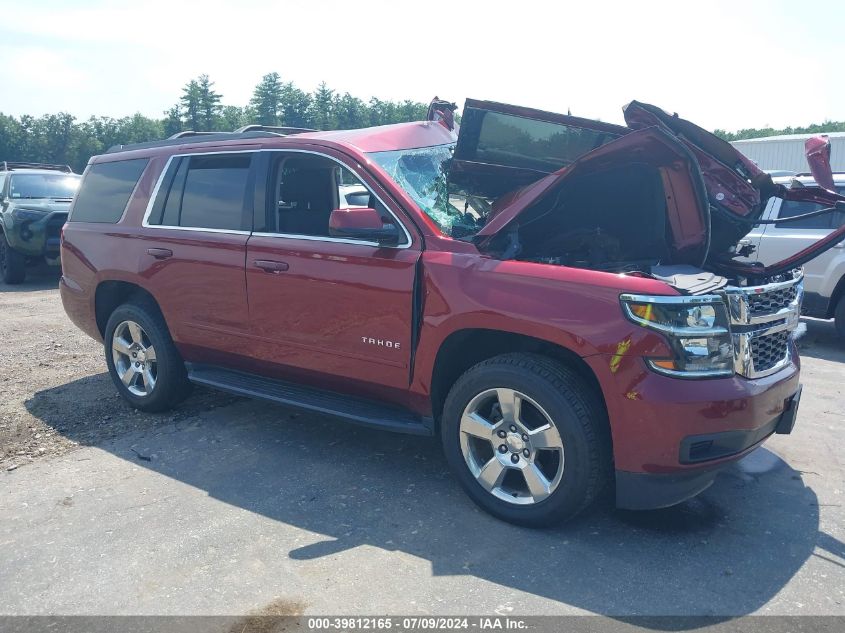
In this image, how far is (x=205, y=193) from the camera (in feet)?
16.7

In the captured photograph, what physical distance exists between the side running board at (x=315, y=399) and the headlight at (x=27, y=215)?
342 inches

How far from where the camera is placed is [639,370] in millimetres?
3283

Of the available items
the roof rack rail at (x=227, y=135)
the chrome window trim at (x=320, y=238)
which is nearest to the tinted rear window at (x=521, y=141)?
the chrome window trim at (x=320, y=238)

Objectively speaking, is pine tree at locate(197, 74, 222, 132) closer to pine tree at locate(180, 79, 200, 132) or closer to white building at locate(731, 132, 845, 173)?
pine tree at locate(180, 79, 200, 132)

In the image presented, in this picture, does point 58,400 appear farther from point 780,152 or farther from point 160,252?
point 780,152

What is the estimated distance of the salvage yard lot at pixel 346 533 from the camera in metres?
3.13

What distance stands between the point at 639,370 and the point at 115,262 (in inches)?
162

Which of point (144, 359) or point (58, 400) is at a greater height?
point (144, 359)

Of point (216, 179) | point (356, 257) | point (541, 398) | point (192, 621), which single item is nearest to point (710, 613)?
point (541, 398)

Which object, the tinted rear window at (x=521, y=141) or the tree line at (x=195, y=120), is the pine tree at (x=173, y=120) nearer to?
the tree line at (x=195, y=120)

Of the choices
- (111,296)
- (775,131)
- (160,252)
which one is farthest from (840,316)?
(775,131)

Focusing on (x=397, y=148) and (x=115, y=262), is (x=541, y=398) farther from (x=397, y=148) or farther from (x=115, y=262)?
(x=115, y=262)

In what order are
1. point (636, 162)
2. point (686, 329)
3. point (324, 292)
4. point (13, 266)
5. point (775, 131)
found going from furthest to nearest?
1. point (775, 131)
2. point (13, 266)
3. point (324, 292)
4. point (636, 162)
5. point (686, 329)

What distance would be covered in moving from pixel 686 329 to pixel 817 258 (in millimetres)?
5357
